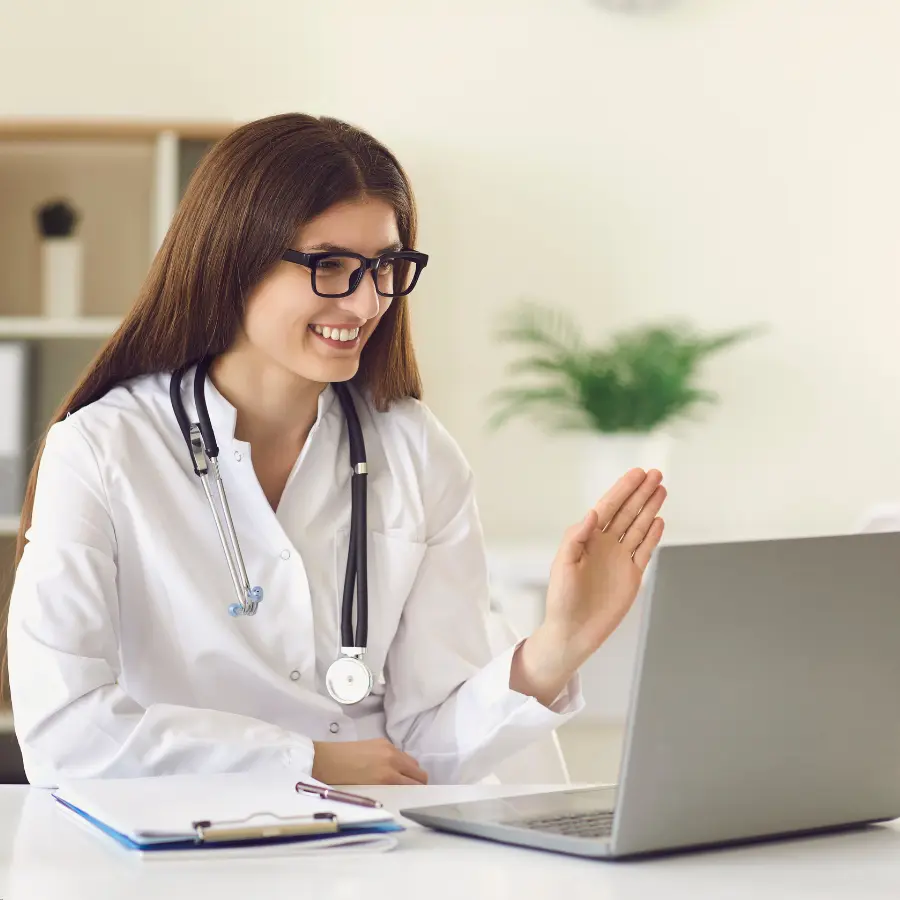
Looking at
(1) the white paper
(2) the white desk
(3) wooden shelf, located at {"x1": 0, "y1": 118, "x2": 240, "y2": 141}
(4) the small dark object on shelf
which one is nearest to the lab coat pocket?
(1) the white paper

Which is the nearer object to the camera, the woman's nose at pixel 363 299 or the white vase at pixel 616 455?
the woman's nose at pixel 363 299

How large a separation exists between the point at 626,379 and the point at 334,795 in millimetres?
2190

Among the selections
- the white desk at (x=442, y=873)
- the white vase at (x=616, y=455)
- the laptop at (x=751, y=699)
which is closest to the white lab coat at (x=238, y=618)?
the white desk at (x=442, y=873)

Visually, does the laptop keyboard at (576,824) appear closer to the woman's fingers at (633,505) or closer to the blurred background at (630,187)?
the woman's fingers at (633,505)

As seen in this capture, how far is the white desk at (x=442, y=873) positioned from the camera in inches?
32.4

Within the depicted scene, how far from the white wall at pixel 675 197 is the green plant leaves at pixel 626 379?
0.15m

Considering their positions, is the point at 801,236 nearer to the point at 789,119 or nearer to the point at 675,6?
the point at 789,119

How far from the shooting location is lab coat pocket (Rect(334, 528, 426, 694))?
1600 millimetres

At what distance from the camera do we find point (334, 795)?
101cm

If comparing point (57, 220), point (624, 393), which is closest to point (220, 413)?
point (624, 393)

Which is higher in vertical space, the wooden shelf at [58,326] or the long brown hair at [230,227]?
the long brown hair at [230,227]

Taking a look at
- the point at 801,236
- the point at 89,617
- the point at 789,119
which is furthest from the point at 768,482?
the point at 89,617

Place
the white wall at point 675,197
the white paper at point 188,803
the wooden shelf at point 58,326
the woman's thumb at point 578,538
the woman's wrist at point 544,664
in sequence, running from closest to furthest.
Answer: the white paper at point 188,803, the woman's thumb at point 578,538, the woman's wrist at point 544,664, the wooden shelf at point 58,326, the white wall at point 675,197

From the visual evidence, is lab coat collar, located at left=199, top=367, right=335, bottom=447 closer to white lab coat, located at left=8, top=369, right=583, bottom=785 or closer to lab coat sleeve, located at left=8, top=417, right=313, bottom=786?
white lab coat, located at left=8, top=369, right=583, bottom=785
